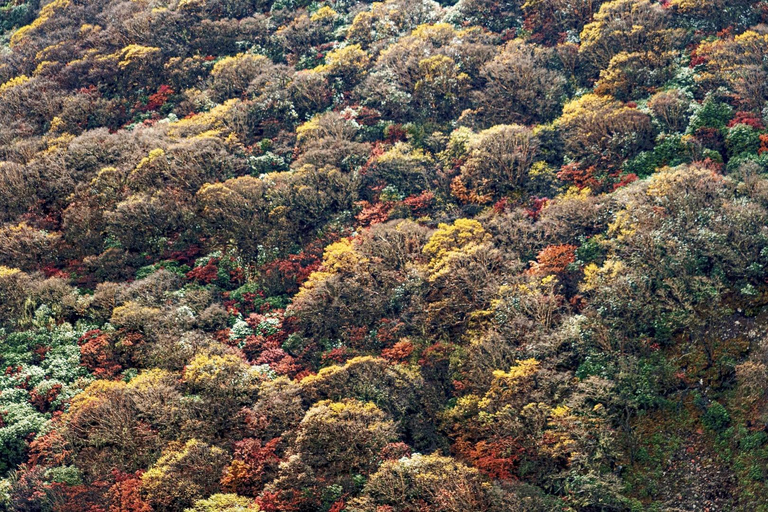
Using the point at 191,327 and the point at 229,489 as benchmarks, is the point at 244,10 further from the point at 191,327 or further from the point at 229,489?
the point at 229,489

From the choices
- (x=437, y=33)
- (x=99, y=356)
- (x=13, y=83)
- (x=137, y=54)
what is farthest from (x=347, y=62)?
(x=99, y=356)

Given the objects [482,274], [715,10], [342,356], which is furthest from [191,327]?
[715,10]

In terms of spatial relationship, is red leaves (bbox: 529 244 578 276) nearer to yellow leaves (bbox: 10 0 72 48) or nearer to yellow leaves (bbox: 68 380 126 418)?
yellow leaves (bbox: 68 380 126 418)

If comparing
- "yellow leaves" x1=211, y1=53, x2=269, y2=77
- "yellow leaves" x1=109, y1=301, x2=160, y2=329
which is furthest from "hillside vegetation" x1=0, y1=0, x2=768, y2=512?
"yellow leaves" x1=211, y1=53, x2=269, y2=77

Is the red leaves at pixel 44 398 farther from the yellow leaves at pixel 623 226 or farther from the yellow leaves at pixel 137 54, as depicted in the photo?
the yellow leaves at pixel 137 54

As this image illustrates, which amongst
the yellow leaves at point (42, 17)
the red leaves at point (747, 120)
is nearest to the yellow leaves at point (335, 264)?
the red leaves at point (747, 120)

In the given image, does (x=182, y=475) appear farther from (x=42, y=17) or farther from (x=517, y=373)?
(x=42, y=17)
